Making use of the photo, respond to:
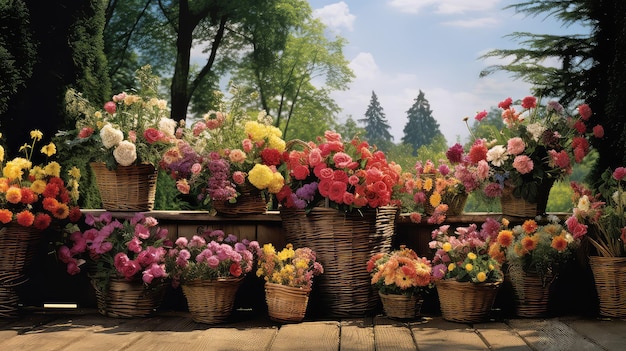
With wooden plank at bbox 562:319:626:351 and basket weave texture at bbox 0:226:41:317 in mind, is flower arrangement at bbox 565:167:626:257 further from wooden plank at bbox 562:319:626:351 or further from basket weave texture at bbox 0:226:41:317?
basket weave texture at bbox 0:226:41:317

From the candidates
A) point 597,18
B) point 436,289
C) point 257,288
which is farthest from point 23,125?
point 597,18

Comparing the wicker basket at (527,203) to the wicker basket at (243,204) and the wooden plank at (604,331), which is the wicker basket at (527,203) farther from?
the wicker basket at (243,204)

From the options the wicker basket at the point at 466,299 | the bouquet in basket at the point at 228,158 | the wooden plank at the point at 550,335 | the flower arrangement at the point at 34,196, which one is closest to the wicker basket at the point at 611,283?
the wooden plank at the point at 550,335

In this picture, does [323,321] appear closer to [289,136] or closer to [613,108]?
[613,108]

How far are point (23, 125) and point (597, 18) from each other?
19.4 feet

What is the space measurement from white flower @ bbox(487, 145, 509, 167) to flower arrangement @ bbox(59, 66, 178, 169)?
6.34ft

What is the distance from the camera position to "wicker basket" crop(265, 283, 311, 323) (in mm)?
3918

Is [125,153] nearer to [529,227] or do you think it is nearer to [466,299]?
[466,299]

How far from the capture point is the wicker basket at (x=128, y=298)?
416 cm

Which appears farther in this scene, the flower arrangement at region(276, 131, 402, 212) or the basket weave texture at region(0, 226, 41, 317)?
the basket weave texture at region(0, 226, 41, 317)

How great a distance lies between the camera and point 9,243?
4.12m

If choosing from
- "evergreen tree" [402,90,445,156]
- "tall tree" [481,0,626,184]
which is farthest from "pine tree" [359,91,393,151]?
"tall tree" [481,0,626,184]

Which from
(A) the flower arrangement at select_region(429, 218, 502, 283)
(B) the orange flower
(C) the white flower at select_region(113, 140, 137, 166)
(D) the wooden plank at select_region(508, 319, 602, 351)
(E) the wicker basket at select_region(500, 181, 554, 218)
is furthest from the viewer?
(E) the wicker basket at select_region(500, 181, 554, 218)

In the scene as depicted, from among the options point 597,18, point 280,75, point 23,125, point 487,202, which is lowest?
point 487,202
